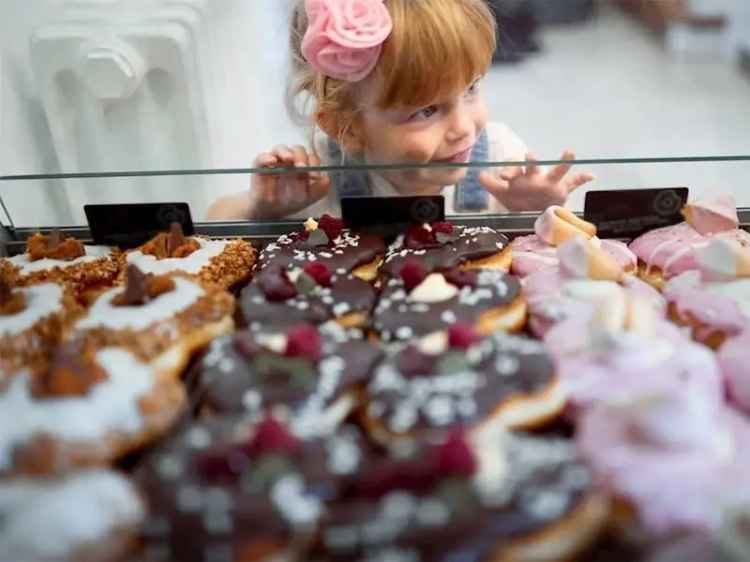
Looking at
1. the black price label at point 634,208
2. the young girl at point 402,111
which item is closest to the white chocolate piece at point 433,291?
the young girl at point 402,111

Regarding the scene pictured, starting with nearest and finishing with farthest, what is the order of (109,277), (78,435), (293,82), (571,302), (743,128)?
(78,435), (571,302), (109,277), (293,82), (743,128)

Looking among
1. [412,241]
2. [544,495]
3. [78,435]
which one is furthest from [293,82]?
[544,495]

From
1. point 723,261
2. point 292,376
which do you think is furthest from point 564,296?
point 292,376

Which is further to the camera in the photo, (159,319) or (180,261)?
(180,261)

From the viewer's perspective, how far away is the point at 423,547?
846mm

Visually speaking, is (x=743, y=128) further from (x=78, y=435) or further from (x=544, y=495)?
(x=78, y=435)

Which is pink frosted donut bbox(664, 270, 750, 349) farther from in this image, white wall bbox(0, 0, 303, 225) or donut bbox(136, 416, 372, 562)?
white wall bbox(0, 0, 303, 225)

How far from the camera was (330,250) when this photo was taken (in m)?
1.44

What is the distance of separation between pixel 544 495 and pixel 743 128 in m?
2.67

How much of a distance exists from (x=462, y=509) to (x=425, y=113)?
3.38ft

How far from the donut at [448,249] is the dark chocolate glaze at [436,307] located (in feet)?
0.25

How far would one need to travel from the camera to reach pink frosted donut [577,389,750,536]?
0.89m

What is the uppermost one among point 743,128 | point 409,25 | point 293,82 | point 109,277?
point 409,25

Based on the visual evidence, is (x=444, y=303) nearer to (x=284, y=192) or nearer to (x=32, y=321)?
(x=284, y=192)
